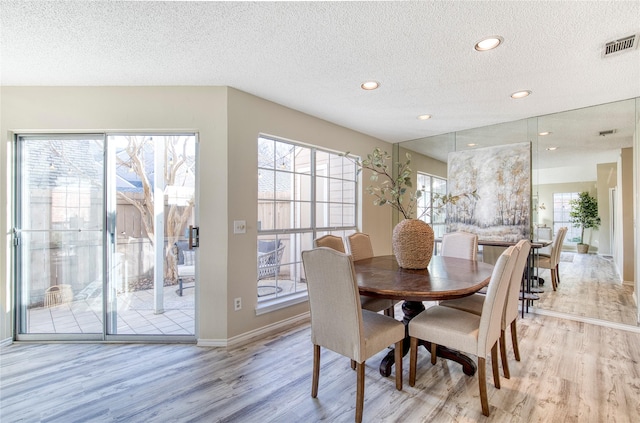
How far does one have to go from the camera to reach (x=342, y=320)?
5.78 feet

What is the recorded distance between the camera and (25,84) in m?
2.67

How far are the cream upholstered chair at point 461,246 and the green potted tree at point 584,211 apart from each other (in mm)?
1782

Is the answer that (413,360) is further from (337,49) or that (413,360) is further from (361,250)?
(337,49)

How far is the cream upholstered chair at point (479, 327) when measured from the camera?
5.76 ft

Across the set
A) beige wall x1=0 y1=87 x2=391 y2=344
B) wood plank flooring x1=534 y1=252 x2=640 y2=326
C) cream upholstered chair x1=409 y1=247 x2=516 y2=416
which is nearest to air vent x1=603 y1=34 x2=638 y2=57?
cream upholstered chair x1=409 y1=247 x2=516 y2=416

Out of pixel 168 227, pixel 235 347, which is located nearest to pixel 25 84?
pixel 168 227

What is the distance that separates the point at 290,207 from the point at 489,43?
2.42 metres

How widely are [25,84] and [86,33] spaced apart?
1.40 m

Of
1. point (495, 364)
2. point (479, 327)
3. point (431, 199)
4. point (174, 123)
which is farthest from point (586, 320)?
point (174, 123)

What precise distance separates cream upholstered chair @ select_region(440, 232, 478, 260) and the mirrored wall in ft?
4.24

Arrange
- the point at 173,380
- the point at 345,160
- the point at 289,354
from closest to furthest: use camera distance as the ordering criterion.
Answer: the point at 173,380 < the point at 289,354 < the point at 345,160

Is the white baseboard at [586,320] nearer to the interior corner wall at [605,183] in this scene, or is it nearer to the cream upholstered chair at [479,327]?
the interior corner wall at [605,183]

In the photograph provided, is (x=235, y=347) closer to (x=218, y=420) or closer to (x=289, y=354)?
(x=289, y=354)

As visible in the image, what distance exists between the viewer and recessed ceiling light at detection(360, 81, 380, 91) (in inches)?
104
